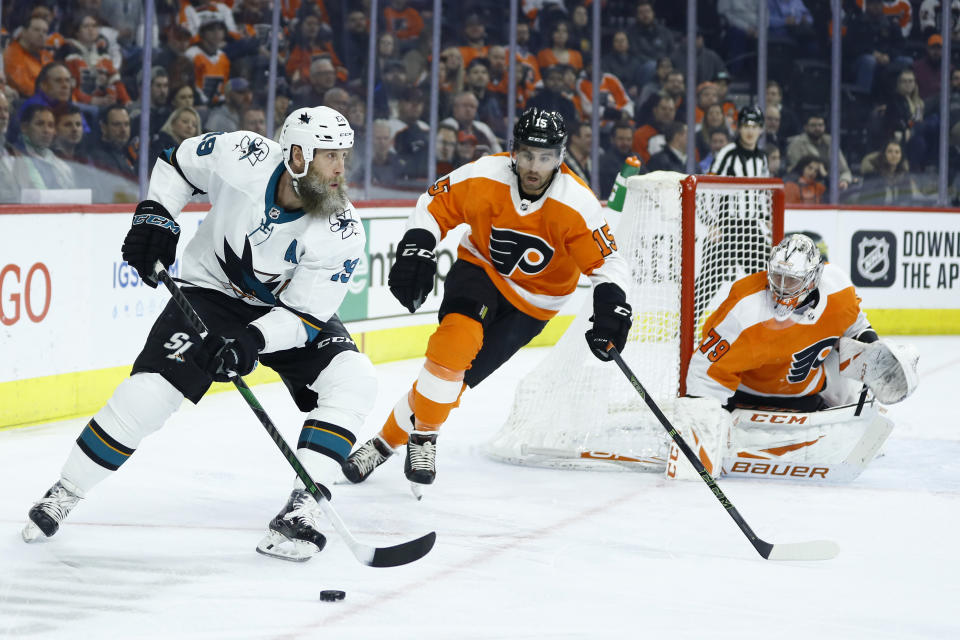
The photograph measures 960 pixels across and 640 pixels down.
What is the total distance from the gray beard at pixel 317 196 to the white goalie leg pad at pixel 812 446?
64.5 inches

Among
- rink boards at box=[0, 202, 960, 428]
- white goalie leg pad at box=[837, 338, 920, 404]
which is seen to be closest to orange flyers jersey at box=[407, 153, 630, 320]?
white goalie leg pad at box=[837, 338, 920, 404]

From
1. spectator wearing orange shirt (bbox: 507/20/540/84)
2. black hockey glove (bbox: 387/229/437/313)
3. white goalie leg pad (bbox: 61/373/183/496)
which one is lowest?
white goalie leg pad (bbox: 61/373/183/496)

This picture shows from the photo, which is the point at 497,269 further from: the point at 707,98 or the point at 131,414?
the point at 707,98

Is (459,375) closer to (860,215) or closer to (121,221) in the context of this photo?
(121,221)

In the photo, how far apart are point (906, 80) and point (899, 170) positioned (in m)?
0.57

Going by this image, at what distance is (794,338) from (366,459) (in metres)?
1.33

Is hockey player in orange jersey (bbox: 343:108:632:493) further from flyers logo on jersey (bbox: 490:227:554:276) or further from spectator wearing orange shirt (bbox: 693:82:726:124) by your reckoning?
spectator wearing orange shirt (bbox: 693:82:726:124)

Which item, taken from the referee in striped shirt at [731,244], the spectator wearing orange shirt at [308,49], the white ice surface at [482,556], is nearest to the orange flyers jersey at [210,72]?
the spectator wearing orange shirt at [308,49]

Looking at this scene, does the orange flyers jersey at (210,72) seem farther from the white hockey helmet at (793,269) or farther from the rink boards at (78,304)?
the white hockey helmet at (793,269)

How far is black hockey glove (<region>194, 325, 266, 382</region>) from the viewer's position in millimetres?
2703

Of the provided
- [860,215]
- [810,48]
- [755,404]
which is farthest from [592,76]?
[755,404]

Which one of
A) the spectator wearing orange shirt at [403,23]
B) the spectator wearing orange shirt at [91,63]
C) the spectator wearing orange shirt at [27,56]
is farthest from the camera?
the spectator wearing orange shirt at [403,23]

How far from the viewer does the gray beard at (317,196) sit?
9.35 feet

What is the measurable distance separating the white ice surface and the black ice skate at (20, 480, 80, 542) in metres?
0.03
